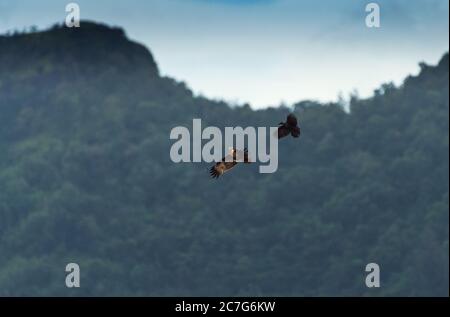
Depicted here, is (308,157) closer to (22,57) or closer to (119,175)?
(119,175)

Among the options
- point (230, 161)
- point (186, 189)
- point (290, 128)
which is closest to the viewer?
point (290, 128)

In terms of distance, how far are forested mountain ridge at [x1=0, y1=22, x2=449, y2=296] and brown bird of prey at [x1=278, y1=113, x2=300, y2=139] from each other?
188 feet

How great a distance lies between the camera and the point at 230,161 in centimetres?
2294

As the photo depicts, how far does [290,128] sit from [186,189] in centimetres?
6892

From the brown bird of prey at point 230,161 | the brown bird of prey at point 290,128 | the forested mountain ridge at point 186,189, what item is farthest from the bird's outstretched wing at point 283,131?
the forested mountain ridge at point 186,189

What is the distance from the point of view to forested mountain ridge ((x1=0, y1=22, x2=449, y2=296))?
83938 mm

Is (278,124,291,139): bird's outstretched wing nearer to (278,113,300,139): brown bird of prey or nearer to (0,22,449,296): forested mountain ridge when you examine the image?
(278,113,300,139): brown bird of prey

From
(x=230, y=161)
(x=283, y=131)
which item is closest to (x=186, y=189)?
(x=230, y=161)

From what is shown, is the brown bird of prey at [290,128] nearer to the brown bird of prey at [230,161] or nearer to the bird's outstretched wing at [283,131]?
the bird's outstretched wing at [283,131]

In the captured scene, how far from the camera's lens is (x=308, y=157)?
93.7m

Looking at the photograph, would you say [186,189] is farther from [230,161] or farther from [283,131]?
[283,131]

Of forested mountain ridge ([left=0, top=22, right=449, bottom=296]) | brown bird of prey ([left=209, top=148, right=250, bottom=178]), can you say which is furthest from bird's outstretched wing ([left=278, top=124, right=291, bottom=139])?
forested mountain ridge ([left=0, top=22, right=449, bottom=296])

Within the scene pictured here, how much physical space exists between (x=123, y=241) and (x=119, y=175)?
5.54m
